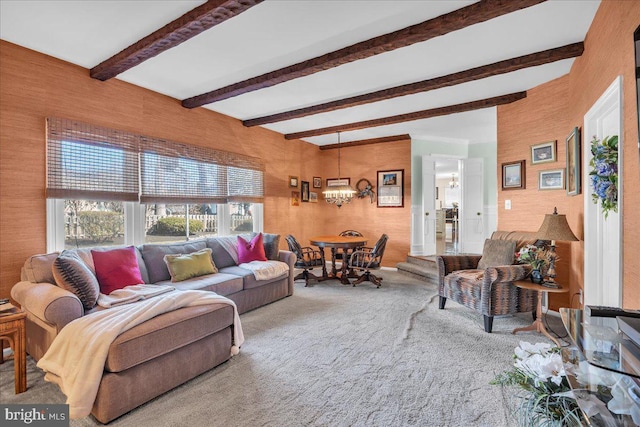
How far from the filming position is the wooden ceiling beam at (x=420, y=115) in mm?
4320

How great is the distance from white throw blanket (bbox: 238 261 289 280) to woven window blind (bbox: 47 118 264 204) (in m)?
1.28

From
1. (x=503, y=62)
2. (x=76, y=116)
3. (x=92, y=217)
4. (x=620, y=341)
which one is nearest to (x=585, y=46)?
(x=503, y=62)

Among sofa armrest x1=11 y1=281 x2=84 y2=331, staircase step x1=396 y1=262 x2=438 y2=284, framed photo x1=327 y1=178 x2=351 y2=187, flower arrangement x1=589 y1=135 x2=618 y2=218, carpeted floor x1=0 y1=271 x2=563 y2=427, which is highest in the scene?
framed photo x1=327 y1=178 x2=351 y2=187

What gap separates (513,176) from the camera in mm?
4344

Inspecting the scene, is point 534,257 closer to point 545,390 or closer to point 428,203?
point 545,390

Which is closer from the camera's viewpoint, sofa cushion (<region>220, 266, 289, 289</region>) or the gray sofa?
the gray sofa

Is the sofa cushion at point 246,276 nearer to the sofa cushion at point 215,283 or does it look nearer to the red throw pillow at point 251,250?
the sofa cushion at point 215,283

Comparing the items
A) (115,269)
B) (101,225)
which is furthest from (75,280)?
(101,225)

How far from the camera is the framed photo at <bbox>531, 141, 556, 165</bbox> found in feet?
12.5

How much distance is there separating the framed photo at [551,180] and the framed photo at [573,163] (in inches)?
13.4

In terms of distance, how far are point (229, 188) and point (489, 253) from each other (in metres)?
3.93

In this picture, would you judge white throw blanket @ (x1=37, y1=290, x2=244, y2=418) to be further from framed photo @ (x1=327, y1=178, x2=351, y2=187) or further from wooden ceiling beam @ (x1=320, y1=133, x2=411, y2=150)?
wooden ceiling beam @ (x1=320, y1=133, x2=411, y2=150)

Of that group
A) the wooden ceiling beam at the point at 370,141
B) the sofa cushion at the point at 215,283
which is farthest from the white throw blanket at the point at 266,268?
the wooden ceiling beam at the point at 370,141


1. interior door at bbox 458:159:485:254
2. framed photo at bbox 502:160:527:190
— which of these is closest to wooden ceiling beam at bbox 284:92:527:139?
framed photo at bbox 502:160:527:190
